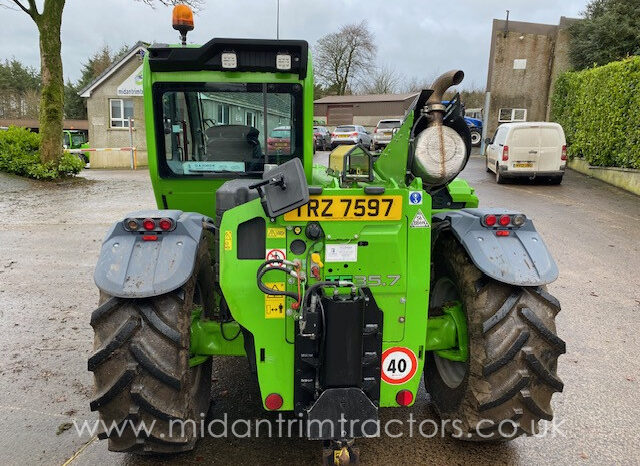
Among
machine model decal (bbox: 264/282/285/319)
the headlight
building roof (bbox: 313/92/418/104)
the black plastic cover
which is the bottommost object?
machine model decal (bbox: 264/282/285/319)

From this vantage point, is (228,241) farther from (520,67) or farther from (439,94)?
(520,67)

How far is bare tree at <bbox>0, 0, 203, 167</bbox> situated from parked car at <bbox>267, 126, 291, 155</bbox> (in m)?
14.4

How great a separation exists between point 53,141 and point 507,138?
46.7 feet

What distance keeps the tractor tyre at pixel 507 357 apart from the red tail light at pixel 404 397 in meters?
0.38

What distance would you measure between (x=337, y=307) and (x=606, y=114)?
50.4 ft

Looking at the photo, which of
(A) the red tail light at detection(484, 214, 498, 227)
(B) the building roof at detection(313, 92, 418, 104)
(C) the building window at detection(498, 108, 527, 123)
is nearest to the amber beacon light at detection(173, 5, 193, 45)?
(A) the red tail light at detection(484, 214, 498, 227)

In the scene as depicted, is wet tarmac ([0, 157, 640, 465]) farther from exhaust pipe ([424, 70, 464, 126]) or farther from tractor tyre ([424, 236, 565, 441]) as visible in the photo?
exhaust pipe ([424, 70, 464, 126])

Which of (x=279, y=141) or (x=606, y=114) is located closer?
(x=279, y=141)

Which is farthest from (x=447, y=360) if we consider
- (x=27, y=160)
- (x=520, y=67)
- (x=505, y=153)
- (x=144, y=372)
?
(x=520, y=67)

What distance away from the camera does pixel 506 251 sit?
2732mm

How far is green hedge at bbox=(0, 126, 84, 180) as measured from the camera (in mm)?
15219

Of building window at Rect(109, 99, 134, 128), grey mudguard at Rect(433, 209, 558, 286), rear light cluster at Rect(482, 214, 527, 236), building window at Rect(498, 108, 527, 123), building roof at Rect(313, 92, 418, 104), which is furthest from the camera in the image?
building roof at Rect(313, 92, 418, 104)

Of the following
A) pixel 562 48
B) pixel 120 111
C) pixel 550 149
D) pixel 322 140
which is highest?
pixel 562 48

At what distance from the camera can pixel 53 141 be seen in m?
15.6
